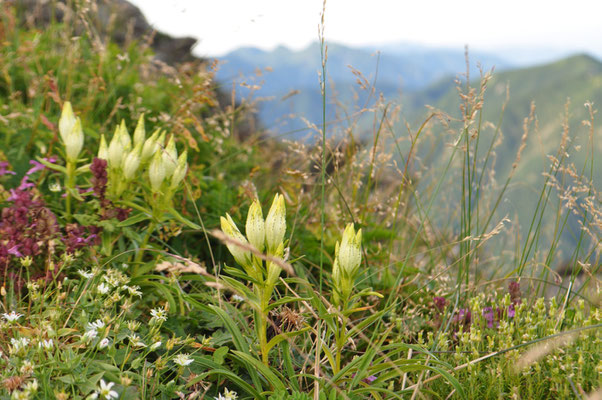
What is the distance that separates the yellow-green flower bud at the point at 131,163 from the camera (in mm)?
2359

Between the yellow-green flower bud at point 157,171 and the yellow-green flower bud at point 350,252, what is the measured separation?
3.27 feet

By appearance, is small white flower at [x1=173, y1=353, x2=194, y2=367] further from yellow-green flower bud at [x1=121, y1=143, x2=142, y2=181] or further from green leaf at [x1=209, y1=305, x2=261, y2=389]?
yellow-green flower bud at [x1=121, y1=143, x2=142, y2=181]

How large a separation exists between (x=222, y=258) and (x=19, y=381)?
169cm

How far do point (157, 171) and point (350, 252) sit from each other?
1047mm

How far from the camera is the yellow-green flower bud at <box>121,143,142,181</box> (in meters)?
2.36

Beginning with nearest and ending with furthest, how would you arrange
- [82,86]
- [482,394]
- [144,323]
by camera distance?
1. [482,394]
2. [144,323]
3. [82,86]

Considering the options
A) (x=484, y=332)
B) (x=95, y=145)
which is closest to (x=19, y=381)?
(x=484, y=332)

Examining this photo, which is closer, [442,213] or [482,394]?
[482,394]

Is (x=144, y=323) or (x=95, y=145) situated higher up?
(x=95, y=145)

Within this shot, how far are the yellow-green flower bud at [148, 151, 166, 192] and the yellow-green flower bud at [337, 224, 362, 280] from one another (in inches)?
39.2

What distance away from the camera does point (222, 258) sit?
3.09 meters

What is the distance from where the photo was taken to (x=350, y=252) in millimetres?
1771

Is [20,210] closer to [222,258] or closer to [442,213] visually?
[222,258]

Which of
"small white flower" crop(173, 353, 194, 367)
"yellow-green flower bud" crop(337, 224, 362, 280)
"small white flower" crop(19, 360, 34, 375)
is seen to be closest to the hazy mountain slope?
"yellow-green flower bud" crop(337, 224, 362, 280)
